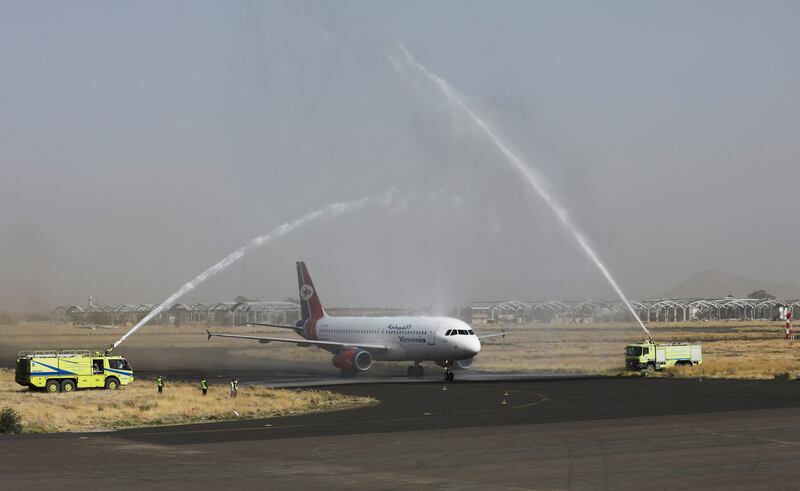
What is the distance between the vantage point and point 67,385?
58312mm

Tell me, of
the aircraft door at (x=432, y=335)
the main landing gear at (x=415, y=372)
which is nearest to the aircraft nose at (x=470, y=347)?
the aircraft door at (x=432, y=335)

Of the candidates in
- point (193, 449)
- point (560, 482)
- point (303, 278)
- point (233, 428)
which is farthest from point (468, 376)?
point (560, 482)

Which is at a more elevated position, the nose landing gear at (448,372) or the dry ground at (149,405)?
the nose landing gear at (448,372)

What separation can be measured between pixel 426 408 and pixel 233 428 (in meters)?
11.4

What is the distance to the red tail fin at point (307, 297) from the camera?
304ft

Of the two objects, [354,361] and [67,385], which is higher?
[354,361]

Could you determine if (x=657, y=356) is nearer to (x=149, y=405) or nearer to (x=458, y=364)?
(x=458, y=364)

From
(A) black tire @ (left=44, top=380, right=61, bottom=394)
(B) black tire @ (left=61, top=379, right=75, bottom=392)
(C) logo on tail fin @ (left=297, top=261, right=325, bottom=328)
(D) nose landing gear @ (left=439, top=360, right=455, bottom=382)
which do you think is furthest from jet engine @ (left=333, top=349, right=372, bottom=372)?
(A) black tire @ (left=44, top=380, right=61, bottom=394)

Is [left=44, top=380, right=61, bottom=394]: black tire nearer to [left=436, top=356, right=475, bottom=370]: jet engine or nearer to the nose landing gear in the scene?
the nose landing gear

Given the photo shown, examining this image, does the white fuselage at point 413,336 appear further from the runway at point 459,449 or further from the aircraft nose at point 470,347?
the runway at point 459,449

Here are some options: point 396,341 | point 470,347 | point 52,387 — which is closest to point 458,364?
point 396,341

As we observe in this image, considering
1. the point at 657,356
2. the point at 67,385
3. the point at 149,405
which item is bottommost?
the point at 149,405

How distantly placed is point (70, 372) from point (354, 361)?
80.2 ft

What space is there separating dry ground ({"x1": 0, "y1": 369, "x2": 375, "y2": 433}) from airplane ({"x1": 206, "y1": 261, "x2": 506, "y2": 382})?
1279 centimetres
